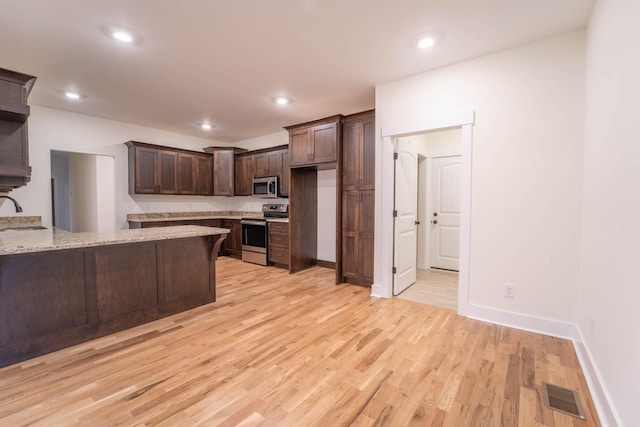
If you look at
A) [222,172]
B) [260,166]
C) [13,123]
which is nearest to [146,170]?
[222,172]

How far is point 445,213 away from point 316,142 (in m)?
2.74

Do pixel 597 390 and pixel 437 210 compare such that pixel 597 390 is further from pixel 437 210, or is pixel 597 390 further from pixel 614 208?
pixel 437 210

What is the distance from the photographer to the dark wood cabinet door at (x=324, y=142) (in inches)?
163

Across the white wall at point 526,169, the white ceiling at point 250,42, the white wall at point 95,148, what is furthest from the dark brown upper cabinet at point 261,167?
the white wall at point 526,169

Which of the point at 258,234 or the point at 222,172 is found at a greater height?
the point at 222,172

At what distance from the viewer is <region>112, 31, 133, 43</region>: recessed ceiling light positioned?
2.42m

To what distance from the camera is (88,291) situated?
2.45 meters

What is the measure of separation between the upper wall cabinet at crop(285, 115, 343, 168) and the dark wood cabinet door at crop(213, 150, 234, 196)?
221cm

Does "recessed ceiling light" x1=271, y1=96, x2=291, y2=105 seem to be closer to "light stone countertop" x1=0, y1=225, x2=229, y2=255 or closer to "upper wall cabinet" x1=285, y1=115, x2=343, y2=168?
"upper wall cabinet" x1=285, y1=115, x2=343, y2=168

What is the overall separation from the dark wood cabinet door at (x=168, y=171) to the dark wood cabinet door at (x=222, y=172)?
33.2 inches

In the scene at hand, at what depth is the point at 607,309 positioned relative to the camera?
1655 millimetres

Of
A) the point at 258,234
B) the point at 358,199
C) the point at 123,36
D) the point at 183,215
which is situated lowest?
the point at 258,234

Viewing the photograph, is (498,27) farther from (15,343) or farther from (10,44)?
(15,343)

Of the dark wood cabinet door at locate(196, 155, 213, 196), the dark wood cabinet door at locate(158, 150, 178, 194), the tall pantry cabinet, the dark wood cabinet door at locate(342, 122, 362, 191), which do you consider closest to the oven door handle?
the dark wood cabinet door at locate(196, 155, 213, 196)
